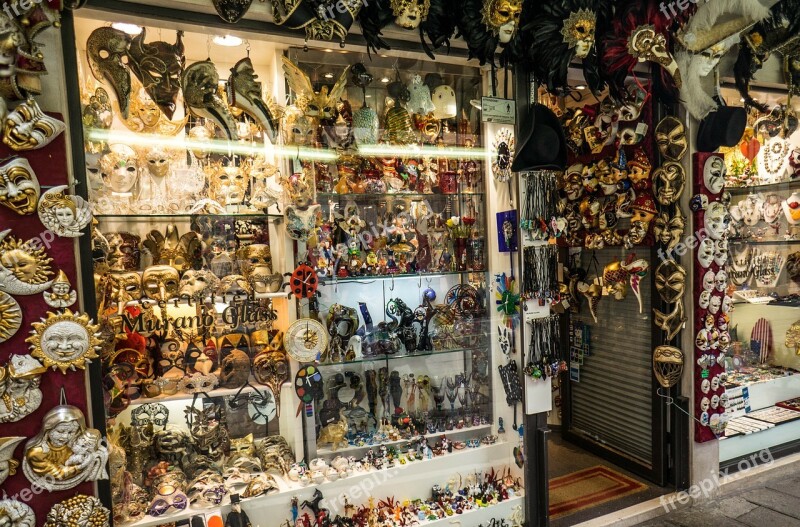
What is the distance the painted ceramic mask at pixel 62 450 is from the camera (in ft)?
6.03

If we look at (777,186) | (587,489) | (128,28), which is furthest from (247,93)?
(777,186)

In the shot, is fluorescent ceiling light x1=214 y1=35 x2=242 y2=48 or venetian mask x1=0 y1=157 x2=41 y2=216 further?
fluorescent ceiling light x1=214 y1=35 x2=242 y2=48

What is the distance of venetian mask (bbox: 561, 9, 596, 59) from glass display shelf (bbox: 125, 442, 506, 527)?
8.12 ft

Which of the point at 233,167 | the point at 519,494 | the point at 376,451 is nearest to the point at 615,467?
the point at 519,494

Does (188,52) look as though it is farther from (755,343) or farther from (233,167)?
(755,343)

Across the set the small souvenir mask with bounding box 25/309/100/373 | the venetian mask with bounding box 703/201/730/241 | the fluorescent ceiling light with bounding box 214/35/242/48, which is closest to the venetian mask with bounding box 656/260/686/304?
the venetian mask with bounding box 703/201/730/241

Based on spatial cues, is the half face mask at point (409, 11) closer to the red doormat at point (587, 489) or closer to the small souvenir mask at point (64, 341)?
the small souvenir mask at point (64, 341)

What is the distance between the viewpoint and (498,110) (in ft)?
9.29

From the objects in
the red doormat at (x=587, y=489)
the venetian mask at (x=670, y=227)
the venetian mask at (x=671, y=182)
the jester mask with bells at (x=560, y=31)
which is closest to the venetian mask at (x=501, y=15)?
the jester mask with bells at (x=560, y=31)

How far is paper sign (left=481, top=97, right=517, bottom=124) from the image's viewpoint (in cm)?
280

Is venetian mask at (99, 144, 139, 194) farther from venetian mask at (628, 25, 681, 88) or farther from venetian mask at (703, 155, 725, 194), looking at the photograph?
venetian mask at (703, 155, 725, 194)

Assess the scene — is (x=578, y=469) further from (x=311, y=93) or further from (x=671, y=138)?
(x=311, y=93)

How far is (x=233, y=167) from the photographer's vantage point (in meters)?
2.72

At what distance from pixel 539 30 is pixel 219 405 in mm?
2842
